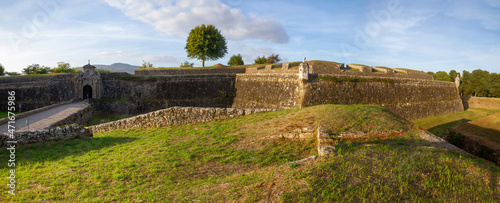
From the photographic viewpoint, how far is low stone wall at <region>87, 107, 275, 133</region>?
53.0 feet

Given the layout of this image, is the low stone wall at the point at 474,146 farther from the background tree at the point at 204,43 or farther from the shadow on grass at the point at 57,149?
the background tree at the point at 204,43

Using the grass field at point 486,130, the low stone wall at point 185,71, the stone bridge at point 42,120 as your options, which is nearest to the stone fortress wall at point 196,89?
the low stone wall at point 185,71

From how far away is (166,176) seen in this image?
26.9ft

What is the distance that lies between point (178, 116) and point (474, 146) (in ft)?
56.0

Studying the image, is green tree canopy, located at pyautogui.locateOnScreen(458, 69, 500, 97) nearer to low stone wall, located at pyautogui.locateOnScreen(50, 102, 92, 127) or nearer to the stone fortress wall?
the stone fortress wall

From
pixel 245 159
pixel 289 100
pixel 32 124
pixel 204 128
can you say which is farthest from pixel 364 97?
pixel 32 124

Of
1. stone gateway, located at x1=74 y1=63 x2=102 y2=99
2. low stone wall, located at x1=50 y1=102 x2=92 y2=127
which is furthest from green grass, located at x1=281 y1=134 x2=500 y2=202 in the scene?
stone gateway, located at x1=74 y1=63 x2=102 y2=99

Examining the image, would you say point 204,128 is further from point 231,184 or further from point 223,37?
point 223,37

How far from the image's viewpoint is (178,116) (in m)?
16.8

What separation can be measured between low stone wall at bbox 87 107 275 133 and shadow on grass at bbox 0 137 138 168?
340 centimetres

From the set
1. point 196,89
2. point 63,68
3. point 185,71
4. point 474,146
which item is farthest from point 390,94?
point 63,68

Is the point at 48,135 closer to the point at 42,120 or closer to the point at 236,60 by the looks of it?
the point at 42,120

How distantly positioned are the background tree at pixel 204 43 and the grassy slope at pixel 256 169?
1282 inches

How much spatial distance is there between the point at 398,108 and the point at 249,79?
57.0 feet
